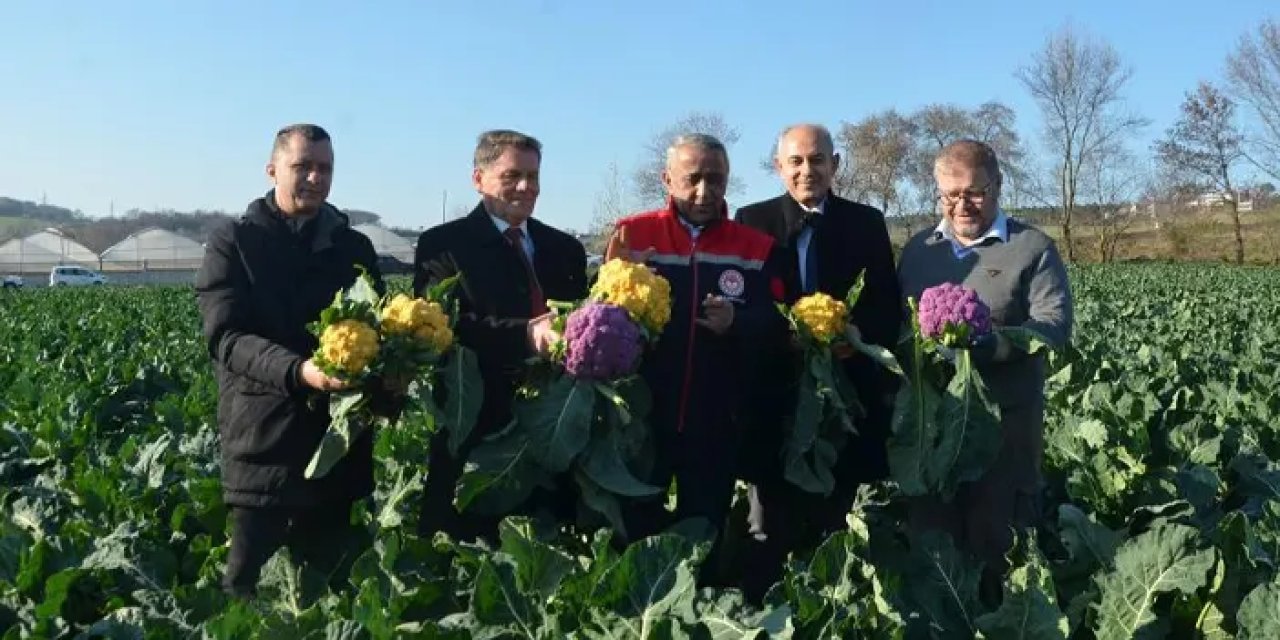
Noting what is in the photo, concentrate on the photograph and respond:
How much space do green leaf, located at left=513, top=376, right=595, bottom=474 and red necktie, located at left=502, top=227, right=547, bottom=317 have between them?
1.42 ft

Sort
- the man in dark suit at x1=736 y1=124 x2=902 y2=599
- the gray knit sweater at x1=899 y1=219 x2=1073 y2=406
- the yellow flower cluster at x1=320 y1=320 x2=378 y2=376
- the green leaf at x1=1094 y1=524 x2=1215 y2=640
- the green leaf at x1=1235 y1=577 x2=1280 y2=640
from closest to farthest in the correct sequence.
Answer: the green leaf at x1=1235 y1=577 x2=1280 y2=640 → the green leaf at x1=1094 y1=524 x2=1215 y2=640 → the yellow flower cluster at x1=320 y1=320 x2=378 y2=376 → the gray knit sweater at x1=899 y1=219 x2=1073 y2=406 → the man in dark suit at x1=736 y1=124 x2=902 y2=599

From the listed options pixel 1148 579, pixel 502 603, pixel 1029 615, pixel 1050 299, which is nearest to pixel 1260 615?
pixel 1148 579

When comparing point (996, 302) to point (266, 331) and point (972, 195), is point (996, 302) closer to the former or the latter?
point (972, 195)

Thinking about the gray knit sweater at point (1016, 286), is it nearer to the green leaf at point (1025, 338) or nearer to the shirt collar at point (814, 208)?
the green leaf at point (1025, 338)

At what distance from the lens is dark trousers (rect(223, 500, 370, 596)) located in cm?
374

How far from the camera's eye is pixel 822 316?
12.6ft

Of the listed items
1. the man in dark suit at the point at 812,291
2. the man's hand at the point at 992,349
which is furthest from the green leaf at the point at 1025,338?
the man in dark suit at the point at 812,291

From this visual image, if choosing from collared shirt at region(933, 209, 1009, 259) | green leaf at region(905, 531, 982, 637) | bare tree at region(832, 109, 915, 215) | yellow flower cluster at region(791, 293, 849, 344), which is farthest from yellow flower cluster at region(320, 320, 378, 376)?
bare tree at region(832, 109, 915, 215)

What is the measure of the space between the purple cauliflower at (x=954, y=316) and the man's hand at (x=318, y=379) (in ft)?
6.20

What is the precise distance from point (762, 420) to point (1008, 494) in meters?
0.94

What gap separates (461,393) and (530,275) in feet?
1.86

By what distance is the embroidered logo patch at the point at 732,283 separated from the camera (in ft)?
12.9

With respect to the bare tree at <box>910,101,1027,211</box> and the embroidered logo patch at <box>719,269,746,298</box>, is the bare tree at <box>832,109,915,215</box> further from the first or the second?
the embroidered logo patch at <box>719,269,746,298</box>

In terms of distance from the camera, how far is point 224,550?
13.5 feet
